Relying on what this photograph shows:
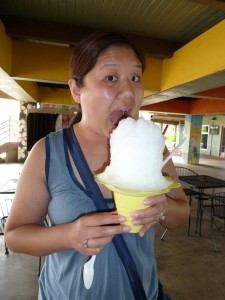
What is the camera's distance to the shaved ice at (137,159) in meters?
0.78

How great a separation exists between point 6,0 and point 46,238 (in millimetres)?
3725

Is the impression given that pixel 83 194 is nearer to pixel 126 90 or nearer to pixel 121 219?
pixel 121 219

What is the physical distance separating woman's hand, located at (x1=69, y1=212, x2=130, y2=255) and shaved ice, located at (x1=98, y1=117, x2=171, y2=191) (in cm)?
11

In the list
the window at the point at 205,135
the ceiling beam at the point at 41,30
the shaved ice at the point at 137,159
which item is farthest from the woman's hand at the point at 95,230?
the window at the point at 205,135

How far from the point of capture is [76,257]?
99 cm

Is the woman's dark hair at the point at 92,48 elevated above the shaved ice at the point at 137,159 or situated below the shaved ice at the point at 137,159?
above

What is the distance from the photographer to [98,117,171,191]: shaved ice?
782 mm

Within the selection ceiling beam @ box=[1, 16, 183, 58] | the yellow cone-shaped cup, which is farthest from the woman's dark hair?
ceiling beam @ box=[1, 16, 183, 58]

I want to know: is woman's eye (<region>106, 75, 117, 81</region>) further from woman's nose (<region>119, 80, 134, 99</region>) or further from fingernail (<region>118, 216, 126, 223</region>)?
fingernail (<region>118, 216, 126, 223</region>)

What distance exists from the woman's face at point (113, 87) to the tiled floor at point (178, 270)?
2727 mm

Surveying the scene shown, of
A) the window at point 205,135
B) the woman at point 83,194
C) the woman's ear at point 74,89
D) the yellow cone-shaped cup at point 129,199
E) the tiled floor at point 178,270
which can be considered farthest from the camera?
the window at point 205,135

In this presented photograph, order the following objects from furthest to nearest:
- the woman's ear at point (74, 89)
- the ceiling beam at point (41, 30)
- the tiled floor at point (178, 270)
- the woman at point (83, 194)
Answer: the ceiling beam at point (41, 30) → the tiled floor at point (178, 270) → the woman's ear at point (74, 89) → the woman at point (83, 194)

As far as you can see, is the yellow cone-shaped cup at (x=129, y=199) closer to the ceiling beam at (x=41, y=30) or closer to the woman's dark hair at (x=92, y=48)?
the woman's dark hair at (x=92, y=48)

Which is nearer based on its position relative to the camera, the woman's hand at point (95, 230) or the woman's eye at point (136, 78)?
the woman's hand at point (95, 230)
